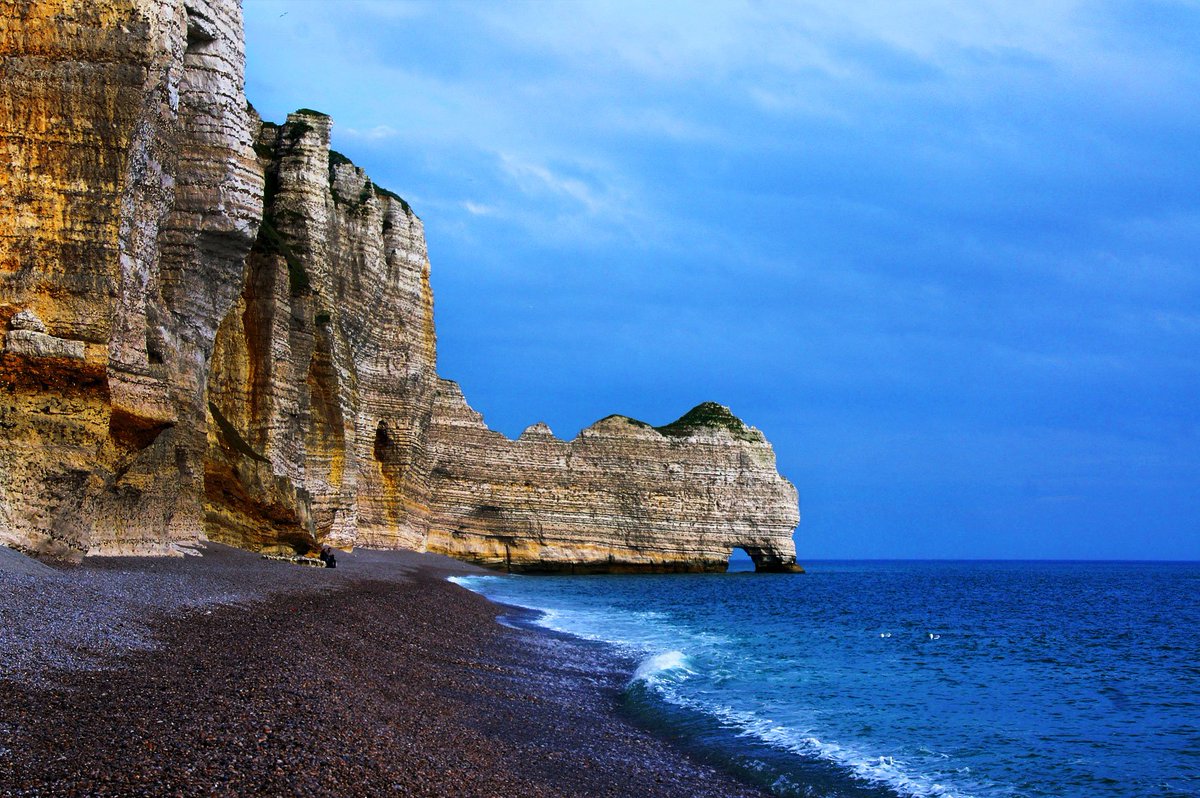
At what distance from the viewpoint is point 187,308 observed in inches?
744

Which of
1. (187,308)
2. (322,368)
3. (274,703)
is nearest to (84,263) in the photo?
(187,308)

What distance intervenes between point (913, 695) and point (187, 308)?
46.9ft

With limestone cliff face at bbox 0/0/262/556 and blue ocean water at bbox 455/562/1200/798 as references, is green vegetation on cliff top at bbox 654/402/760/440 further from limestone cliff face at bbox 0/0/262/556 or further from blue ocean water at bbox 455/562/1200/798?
limestone cliff face at bbox 0/0/262/556

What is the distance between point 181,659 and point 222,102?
14077mm

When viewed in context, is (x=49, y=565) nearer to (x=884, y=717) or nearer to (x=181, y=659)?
(x=181, y=659)

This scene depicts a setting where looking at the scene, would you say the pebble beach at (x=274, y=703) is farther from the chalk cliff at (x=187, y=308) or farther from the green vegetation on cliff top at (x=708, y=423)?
the green vegetation on cliff top at (x=708, y=423)

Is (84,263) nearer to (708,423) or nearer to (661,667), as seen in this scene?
(661,667)

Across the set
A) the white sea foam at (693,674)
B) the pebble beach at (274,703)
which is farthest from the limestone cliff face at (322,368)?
the pebble beach at (274,703)

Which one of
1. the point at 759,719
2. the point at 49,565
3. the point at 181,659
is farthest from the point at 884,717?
the point at 49,565

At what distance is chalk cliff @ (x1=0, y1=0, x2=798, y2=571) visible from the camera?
12562 mm

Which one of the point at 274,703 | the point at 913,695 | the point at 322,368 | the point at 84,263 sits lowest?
the point at 913,695

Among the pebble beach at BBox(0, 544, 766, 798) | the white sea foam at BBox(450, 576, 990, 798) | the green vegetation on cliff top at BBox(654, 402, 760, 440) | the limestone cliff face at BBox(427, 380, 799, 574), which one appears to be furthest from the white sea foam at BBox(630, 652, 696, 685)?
the green vegetation on cliff top at BBox(654, 402, 760, 440)

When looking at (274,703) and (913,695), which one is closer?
(274,703)

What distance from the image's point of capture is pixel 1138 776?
930 centimetres
